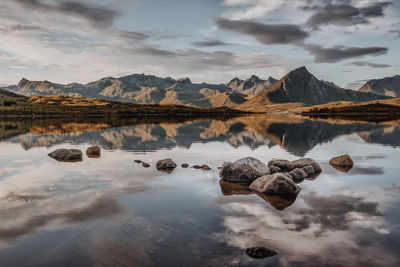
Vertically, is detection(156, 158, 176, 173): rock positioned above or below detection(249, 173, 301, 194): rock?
below

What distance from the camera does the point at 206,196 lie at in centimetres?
2083

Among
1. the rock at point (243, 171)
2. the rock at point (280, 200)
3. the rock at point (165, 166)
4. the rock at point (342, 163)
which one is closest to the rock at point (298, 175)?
the rock at point (243, 171)

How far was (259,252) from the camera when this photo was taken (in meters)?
12.3

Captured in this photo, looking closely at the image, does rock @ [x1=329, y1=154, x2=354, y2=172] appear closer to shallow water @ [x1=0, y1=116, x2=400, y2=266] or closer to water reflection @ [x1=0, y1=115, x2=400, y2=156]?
shallow water @ [x1=0, y1=116, x2=400, y2=266]

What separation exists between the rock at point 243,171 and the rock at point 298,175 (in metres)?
2.24

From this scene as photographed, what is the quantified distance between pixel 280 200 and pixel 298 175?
7441 millimetres

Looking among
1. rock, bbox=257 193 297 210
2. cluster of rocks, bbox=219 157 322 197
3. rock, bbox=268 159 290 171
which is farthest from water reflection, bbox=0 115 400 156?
rock, bbox=257 193 297 210

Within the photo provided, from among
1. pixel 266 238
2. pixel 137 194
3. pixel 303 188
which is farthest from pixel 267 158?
pixel 266 238

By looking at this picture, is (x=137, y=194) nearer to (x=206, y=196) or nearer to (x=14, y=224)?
(x=206, y=196)

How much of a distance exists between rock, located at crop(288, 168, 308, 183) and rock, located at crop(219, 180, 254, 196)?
494 cm

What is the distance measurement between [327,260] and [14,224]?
14.7m

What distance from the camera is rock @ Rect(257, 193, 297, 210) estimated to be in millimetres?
18703

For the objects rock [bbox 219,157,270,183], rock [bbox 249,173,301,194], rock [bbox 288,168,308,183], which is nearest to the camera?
rock [bbox 249,173,301,194]

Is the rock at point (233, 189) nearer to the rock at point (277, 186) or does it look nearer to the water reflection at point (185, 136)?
the rock at point (277, 186)
